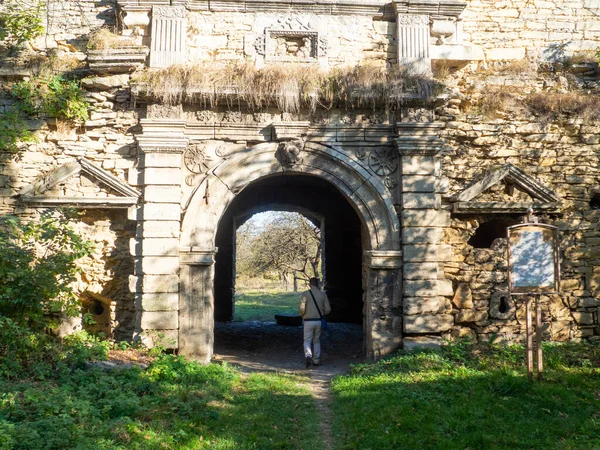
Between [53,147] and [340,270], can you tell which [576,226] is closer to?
[340,270]

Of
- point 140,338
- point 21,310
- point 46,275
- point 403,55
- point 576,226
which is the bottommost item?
point 140,338

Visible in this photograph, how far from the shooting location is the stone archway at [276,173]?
22.8ft

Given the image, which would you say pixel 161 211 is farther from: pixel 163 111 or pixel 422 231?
pixel 422 231

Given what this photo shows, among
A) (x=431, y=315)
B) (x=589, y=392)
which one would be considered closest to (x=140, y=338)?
(x=431, y=315)

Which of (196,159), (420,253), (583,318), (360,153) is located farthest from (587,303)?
(196,159)

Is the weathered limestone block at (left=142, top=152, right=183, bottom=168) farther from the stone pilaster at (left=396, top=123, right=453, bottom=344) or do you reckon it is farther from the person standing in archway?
the stone pilaster at (left=396, top=123, right=453, bottom=344)

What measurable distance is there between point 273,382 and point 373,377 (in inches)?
50.1

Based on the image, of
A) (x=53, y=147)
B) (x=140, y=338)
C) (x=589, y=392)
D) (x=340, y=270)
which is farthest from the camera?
(x=340, y=270)

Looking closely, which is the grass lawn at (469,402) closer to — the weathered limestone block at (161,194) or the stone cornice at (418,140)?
the stone cornice at (418,140)

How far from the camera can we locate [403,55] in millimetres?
7656

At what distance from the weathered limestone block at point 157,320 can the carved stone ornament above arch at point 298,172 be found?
3.34 feet

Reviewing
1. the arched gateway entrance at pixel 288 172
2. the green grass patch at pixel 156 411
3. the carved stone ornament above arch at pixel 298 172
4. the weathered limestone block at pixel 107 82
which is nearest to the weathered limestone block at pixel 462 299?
the arched gateway entrance at pixel 288 172

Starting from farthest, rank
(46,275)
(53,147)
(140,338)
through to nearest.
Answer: (53,147) → (140,338) → (46,275)

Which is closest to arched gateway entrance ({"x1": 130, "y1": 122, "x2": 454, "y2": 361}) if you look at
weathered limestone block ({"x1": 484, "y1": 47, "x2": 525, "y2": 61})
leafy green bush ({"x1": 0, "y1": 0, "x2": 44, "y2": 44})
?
weathered limestone block ({"x1": 484, "y1": 47, "x2": 525, "y2": 61})
